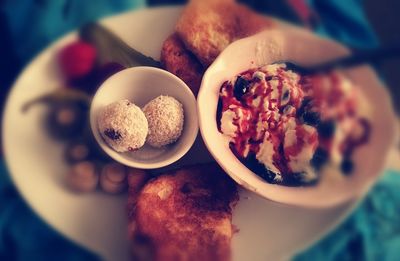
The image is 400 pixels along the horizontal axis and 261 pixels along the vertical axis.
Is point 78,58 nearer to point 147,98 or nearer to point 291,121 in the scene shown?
point 147,98

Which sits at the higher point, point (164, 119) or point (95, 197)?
point (164, 119)

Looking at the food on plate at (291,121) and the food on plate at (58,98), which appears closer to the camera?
the food on plate at (291,121)

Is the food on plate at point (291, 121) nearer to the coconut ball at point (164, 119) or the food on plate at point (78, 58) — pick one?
the coconut ball at point (164, 119)

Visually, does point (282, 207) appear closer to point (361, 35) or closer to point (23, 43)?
point (361, 35)

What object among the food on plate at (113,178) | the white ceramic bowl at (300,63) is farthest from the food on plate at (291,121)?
the food on plate at (113,178)

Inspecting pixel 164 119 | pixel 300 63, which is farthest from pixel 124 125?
pixel 300 63

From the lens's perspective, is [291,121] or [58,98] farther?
[58,98]
